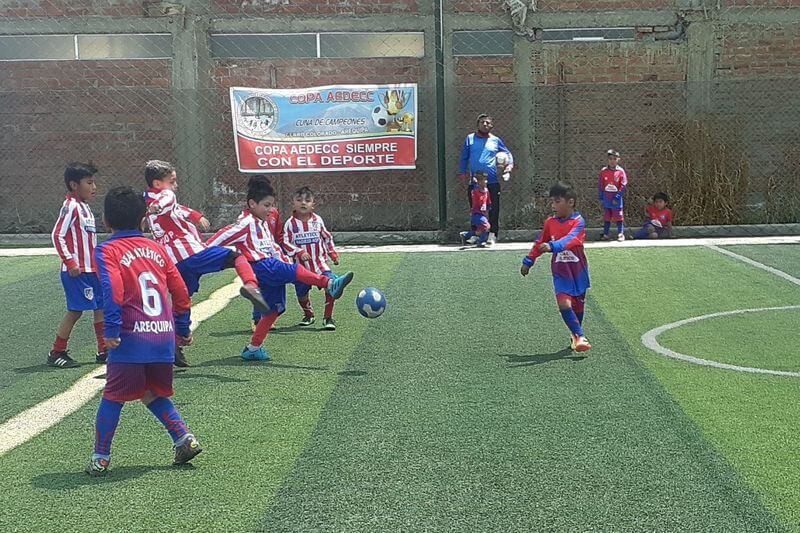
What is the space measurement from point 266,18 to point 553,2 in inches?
195

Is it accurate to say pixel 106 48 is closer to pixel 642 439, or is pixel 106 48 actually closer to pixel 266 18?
pixel 266 18

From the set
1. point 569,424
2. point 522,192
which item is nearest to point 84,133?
point 522,192

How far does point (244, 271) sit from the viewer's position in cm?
664

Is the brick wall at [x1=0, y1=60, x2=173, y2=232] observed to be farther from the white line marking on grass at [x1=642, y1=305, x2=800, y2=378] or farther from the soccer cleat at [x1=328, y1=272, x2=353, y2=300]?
the white line marking on grass at [x1=642, y1=305, x2=800, y2=378]

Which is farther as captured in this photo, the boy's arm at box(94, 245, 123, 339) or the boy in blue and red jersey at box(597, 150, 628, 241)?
the boy in blue and red jersey at box(597, 150, 628, 241)

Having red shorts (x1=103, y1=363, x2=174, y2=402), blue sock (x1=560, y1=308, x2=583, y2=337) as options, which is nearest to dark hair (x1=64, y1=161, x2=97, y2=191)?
red shorts (x1=103, y1=363, x2=174, y2=402)

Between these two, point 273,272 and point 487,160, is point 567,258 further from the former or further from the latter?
point 487,160

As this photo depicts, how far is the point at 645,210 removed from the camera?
16328 mm

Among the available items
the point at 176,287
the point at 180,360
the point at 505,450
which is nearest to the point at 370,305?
the point at 180,360

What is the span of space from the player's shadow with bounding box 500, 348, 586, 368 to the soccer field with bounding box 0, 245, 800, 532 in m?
0.04

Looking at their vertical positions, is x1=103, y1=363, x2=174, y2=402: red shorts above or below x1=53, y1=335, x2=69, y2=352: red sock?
above

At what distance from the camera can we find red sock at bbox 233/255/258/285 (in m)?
6.52

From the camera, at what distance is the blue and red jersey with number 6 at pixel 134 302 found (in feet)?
15.2

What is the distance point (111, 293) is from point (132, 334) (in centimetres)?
23
